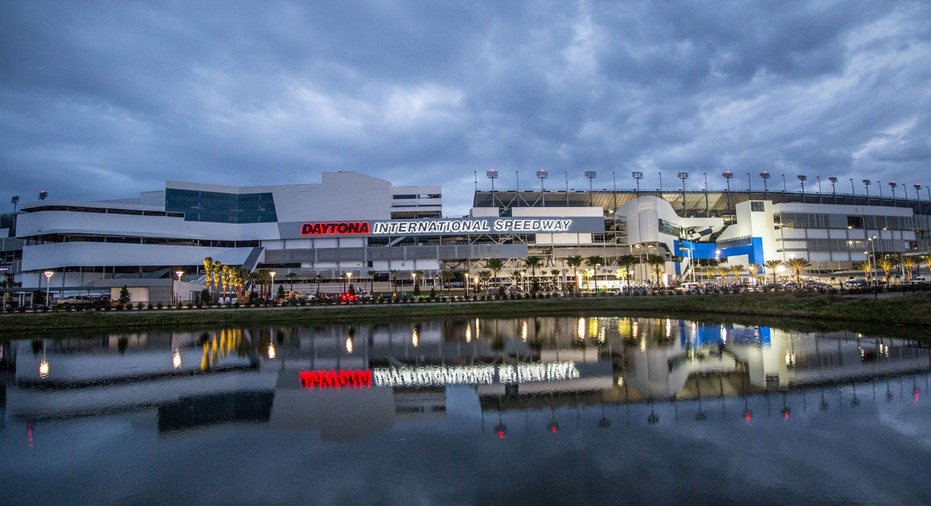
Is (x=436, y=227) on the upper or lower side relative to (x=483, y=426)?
upper

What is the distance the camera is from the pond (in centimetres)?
887

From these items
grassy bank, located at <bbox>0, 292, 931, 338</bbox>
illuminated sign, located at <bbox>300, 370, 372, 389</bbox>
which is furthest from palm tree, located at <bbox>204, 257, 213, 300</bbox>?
illuminated sign, located at <bbox>300, 370, 372, 389</bbox>

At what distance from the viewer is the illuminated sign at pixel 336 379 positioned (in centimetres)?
1786

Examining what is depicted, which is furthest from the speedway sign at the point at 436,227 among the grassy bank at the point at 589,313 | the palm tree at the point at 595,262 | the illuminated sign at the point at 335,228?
the grassy bank at the point at 589,313

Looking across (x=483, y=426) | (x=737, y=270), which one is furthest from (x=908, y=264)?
(x=483, y=426)

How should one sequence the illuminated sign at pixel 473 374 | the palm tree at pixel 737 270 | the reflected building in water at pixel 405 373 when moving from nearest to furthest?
1. the reflected building in water at pixel 405 373
2. the illuminated sign at pixel 473 374
3. the palm tree at pixel 737 270

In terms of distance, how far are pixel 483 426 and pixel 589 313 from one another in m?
38.8

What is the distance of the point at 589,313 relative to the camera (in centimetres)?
4931

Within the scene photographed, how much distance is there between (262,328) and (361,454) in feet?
109

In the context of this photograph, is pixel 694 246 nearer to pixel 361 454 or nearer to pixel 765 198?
pixel 765 198

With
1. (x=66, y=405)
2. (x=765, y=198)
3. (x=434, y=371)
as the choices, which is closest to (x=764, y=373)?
(x=434, y=371)

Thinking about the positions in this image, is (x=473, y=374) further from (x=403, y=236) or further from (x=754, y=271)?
(x=754, y=271)

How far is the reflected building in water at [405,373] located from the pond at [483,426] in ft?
0.45

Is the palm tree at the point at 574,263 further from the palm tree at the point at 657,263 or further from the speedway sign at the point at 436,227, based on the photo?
the palm tree at the point at 657,263
